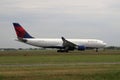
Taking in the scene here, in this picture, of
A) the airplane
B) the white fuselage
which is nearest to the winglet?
the airplane

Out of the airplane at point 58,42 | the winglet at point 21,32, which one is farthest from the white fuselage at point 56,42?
the winglet at point 21,32

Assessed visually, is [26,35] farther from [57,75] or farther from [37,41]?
[57,75]

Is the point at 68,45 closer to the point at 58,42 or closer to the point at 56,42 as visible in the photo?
the point at 58,42

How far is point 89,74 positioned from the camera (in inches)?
1123

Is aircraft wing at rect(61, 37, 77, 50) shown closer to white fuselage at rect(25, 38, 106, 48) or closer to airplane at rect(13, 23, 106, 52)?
airplane at rect(13, 23, 106, 52)

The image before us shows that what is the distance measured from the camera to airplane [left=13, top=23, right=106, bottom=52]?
105188 millimetres

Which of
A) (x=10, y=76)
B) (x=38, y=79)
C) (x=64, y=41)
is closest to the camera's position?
(x=38, y=79)

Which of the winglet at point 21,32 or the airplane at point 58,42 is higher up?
the winglet at point 21,32

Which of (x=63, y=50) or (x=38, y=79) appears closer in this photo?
(x=38, y=79)

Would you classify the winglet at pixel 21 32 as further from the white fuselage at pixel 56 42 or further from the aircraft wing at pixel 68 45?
the aircraft wing at pixel 68 45

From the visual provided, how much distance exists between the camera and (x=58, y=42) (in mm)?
106562

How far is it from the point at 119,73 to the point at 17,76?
7888 mm

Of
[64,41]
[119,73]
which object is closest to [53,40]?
[64,41]

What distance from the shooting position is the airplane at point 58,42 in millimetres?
105188
